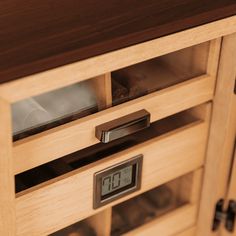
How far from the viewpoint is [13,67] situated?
82 centimetres

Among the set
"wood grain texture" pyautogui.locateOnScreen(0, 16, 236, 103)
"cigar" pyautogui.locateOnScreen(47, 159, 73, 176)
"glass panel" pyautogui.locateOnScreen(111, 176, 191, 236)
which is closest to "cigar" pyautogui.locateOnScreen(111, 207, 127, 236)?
"glass panel" pyautogui.locateOnScreen(111, 176, 191, 236)

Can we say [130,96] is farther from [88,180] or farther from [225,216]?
[225,216]

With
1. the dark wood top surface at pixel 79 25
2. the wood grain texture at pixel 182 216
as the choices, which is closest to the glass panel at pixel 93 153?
the wood grain texture at pixel 182 216

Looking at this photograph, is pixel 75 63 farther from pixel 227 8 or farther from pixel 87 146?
pixel 227 8

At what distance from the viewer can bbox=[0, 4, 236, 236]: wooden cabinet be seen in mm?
921

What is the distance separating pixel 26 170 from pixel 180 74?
344 millimetres

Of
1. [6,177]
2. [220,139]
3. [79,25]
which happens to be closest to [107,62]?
[79,25]

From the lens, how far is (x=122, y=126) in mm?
1015

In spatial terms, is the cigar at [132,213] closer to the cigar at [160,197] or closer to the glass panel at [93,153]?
the cigar at [160,197]

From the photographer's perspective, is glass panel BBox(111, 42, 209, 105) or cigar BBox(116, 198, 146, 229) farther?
cigar BBox(116, 198, 146, 229)

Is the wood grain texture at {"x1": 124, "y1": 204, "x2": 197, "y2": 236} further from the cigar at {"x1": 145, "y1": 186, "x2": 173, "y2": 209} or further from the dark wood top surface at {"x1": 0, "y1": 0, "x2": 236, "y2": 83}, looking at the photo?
the dark wood top surface at {"x1": 0, "y1": 0, "x2": 236, "y2": 83}

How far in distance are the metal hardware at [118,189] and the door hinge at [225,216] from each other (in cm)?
25

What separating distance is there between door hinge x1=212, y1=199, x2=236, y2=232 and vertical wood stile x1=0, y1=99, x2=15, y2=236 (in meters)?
0.51

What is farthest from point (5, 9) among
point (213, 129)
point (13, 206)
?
point (213, 129)
